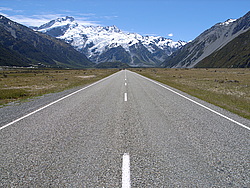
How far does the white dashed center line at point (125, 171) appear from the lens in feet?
11.9

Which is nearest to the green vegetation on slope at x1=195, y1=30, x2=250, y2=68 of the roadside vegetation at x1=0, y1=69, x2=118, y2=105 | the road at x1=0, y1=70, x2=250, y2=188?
the roadside vegetation at x1=0, y1=69, x2=118, y2=105

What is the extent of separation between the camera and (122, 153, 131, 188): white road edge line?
3623 mm

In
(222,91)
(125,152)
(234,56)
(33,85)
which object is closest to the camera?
(125,152)

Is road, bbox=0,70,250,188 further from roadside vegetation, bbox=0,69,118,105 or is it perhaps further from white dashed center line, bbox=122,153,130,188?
roadside vegetation, bbox=0,69,118,105

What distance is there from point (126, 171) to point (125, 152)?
3.04 feet

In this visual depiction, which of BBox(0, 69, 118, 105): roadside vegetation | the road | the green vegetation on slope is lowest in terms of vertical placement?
BBox(0, 69, 118, 105): roadside vegetation

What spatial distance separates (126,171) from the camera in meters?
4.04

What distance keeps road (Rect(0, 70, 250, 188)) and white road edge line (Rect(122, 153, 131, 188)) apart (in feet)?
0.06

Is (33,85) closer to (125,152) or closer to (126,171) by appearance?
(125,152)

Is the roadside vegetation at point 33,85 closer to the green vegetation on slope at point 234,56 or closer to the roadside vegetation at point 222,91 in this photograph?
the roadside vegetation at point 222,91

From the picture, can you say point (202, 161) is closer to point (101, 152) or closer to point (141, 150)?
point (141, 150)

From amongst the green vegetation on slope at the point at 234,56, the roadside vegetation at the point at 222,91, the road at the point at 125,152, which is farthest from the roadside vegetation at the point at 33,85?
the green vegetation on slope at the point at 234,56

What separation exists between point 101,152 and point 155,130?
2423mm

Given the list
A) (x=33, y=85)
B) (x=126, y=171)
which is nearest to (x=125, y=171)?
(x=126, y=171)
